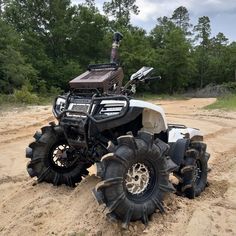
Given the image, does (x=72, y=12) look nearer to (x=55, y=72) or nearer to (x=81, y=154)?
(x=55, y=72)

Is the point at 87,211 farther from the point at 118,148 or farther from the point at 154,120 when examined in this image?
the point at 154,120

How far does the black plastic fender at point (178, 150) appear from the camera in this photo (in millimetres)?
5781

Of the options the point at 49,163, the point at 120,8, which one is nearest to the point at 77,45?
the point at 120,8

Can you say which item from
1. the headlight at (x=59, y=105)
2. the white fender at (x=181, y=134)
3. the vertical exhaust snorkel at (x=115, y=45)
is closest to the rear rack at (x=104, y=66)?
the vertical exhaust snorkel at (x=115, y=45)

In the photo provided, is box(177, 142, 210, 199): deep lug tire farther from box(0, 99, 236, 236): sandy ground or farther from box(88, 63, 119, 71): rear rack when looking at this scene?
box(88, 63, 119, 71): rear rack

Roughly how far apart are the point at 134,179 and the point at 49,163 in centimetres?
182

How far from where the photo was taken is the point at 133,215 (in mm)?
4766

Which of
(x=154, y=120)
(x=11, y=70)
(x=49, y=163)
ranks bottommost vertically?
(x=49, y=163)

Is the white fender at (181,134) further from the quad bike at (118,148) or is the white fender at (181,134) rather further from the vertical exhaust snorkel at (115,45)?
the vertical exhaust snorkel at (115,45)

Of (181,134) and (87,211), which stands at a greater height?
(181,134)

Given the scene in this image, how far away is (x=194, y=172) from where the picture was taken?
235 inches

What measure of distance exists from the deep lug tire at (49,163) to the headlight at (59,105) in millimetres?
446

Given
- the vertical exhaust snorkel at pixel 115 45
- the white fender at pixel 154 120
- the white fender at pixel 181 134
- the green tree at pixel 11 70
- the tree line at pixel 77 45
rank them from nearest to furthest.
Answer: the white fender at pixel 154 120, the vertical exhaust snorkel at pixel 115 45, the white fender at pixel 181 134, the green tree at pixel 11 70, the tree line at pixel 77 45

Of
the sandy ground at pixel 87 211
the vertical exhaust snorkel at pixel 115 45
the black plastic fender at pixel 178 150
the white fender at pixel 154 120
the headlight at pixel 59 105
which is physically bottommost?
the sandy ground at pixel 87 211
